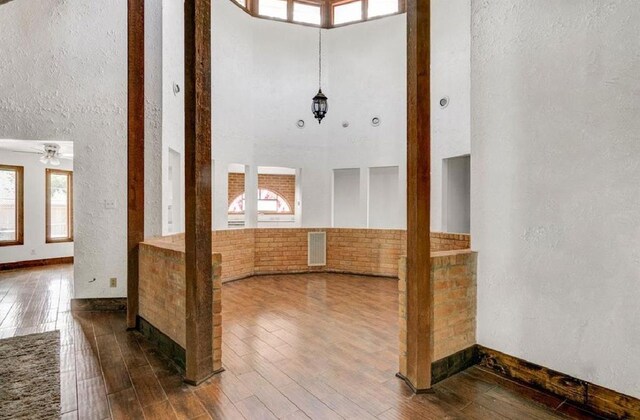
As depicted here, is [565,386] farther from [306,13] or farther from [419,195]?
[306,13]

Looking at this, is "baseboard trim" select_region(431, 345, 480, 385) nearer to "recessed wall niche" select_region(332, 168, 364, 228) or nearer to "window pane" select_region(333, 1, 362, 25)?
"recessed wall niche" select_region(332, 168, 364, 228)

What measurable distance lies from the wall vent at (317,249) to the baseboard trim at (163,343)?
12.1 feet

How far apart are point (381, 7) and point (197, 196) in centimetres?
607

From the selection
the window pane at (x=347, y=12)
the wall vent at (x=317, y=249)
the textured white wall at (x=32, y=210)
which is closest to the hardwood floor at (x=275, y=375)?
the wall vent at (x=317, y=249)

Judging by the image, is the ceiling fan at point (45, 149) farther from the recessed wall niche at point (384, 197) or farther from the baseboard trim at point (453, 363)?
the baseboard trim at point (453, 363)

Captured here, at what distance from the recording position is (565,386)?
7.58 feet

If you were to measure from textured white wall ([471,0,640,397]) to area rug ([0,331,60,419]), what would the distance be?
340cm

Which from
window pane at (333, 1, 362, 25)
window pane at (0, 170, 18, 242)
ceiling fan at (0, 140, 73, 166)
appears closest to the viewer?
ceiling fan at (0, 140, 73, 166)

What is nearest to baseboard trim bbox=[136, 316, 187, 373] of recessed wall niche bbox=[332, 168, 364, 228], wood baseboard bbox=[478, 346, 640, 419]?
wood baseboard bbox=[478, 346, 640, 419]

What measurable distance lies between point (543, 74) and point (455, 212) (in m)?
3.70

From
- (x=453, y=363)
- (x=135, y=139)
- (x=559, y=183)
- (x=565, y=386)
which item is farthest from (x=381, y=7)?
(x=565, y=386)

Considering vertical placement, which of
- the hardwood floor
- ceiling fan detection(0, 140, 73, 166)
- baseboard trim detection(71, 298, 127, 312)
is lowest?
the hardwood floor

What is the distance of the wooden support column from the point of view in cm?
377

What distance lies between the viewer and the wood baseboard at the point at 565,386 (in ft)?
6.81
